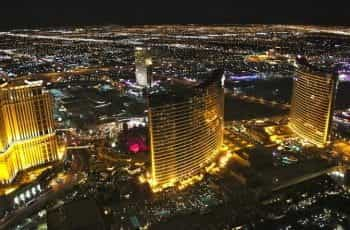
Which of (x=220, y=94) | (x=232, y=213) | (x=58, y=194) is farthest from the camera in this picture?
(x=220, y=94)

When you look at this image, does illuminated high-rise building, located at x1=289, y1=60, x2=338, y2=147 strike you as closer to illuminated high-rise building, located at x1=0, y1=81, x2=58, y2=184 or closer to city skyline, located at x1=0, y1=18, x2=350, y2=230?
city skyline, located at x1=0, y1=18, x2=350, y2=230

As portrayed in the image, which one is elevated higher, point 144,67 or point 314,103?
point 314,103

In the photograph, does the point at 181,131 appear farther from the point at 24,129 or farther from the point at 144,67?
the point at 144,67

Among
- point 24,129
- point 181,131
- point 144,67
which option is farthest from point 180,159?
point 144,67

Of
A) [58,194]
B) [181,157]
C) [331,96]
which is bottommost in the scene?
[58,194]

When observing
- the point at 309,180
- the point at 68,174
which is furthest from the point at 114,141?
the point at 309,180

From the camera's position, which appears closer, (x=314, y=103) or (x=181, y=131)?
(x=181, y=131)

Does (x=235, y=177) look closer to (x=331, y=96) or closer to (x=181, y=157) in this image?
(x=181, y=157)
